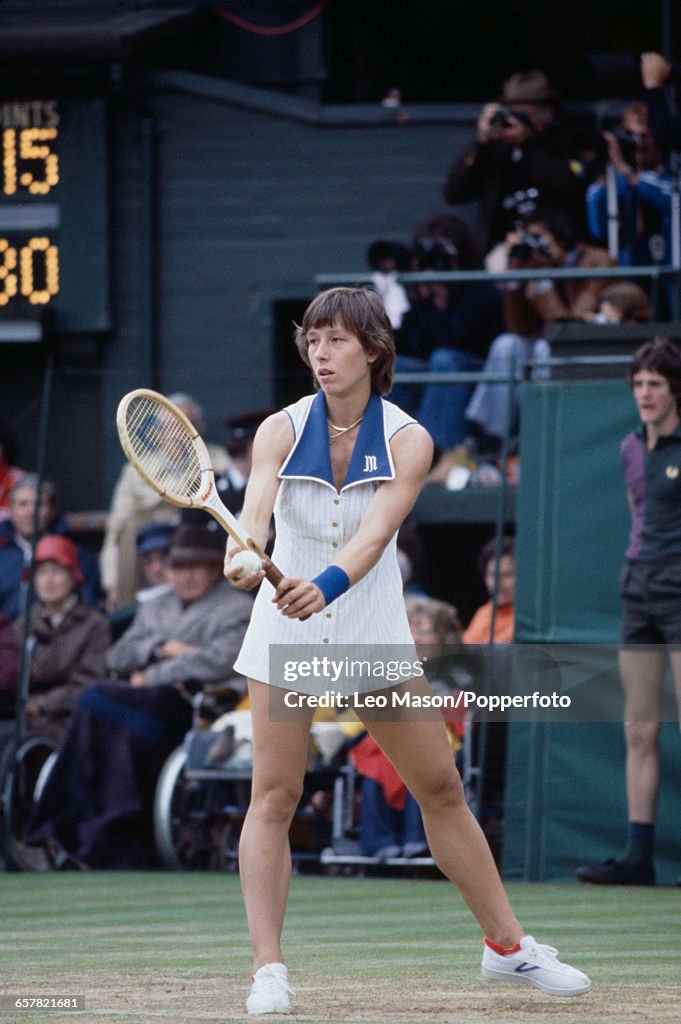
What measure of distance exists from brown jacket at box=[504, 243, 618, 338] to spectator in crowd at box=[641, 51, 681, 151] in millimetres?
954

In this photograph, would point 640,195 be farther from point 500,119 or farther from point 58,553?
point 58,553

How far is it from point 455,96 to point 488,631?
7.79 metres

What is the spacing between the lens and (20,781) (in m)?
11.8

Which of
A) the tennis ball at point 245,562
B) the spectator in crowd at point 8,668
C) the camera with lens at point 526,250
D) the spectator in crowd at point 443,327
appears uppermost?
the camera with lens at point 526,250

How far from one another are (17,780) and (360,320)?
21.4 feet

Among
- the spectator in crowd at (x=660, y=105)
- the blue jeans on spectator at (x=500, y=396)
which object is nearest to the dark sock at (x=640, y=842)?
the blue jeans on spectator at (x=500, y=396)

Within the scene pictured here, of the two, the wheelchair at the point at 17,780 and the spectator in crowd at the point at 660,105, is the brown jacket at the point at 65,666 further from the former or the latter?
the spectator in crowd at the point at 660,105

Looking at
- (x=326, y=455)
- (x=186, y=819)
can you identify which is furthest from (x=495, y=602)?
(x=326, y=455)

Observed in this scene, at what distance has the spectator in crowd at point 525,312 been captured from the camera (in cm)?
1189

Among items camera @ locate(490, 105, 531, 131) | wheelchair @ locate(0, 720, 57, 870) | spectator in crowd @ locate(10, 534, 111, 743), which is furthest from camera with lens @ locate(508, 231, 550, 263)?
wheelchair @ locate(0, 720, 57, 870)

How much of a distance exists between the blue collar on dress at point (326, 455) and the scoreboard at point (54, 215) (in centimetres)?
1055

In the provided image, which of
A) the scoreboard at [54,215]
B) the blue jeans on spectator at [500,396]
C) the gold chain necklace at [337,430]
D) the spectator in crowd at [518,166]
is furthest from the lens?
the scoreboard at [54,215]

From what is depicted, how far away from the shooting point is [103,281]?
16922 mm

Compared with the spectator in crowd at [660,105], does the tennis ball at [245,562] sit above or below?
below
